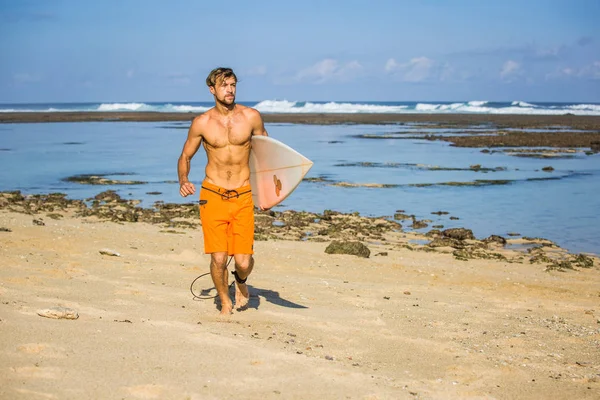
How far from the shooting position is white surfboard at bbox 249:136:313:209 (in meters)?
6.89

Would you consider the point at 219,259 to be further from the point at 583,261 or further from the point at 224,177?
the point at 583,261

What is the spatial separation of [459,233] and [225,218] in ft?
23.6

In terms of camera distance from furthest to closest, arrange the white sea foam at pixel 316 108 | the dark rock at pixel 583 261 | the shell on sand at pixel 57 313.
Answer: the white sea foam at pixel 316 108
the dark rock at pixel 583 261
the shell on sand at pixel 57 313

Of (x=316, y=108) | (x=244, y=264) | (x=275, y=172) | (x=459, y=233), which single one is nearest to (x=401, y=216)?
(x=459, y=233)

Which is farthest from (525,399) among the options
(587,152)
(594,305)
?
(587,152)

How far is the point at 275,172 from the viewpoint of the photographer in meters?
6.99

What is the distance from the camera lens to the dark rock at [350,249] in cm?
1029

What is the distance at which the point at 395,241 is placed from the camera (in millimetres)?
12312

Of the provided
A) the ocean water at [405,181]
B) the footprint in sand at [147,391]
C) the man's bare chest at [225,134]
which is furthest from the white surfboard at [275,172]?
the ocean water at [405,181]

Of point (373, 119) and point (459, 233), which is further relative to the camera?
point (373, 119)

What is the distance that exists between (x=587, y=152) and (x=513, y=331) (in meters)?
27.0

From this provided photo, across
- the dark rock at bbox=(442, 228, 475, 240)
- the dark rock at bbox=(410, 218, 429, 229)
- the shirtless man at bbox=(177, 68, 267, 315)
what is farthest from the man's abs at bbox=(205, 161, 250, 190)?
the dark rock at bbox=(410, 218, 429, 229)

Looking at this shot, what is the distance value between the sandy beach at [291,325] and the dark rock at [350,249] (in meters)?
0.11

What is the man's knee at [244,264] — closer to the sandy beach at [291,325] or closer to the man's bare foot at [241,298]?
the man's bare foot at [241,298]
